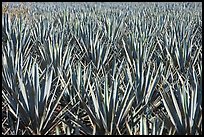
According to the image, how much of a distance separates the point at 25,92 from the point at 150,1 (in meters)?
17.9

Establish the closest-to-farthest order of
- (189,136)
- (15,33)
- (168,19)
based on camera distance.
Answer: (189,136) < (15,33) < (168,19)

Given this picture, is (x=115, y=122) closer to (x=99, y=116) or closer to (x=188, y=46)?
(x=99, y=116)

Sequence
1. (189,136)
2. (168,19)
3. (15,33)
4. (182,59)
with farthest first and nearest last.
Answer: (168,19), (15,33), (182,59), (189,136)

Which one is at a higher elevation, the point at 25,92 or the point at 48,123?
the point at 25,92

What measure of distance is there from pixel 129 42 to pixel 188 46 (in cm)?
68

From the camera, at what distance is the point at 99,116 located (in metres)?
2.49

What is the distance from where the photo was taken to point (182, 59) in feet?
12.9

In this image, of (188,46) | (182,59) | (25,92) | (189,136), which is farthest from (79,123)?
(188,46)

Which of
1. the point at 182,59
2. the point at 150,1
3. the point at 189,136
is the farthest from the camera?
the point at 150,1

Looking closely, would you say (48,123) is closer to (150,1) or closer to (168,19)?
(168,19)

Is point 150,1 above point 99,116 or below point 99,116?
below

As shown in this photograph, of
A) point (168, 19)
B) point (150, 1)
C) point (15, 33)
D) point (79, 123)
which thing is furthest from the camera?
point (150, 1)

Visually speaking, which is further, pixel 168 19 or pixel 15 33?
pixel 168 19

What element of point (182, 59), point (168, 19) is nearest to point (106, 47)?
point (182, 59)
